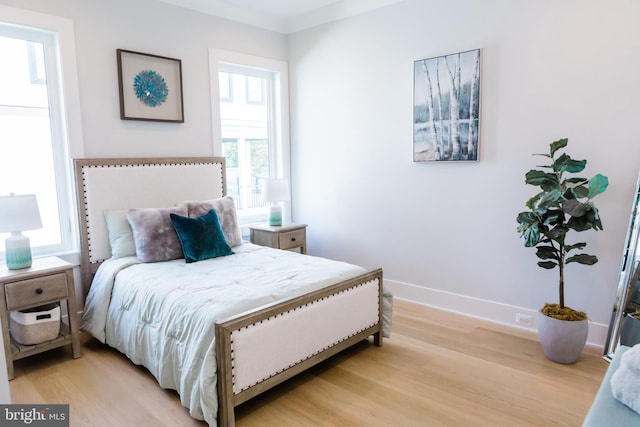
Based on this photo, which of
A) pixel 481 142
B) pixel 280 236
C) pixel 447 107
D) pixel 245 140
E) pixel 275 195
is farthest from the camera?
pixel 245 140

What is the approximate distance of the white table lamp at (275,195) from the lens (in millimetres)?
4254

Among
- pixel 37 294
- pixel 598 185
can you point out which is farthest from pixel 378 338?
pixel 37 294

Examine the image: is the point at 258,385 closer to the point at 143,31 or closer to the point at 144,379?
the point at 144,379

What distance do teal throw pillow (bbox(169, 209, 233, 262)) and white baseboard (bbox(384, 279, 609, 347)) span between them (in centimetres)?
174

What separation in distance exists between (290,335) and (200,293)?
574mm

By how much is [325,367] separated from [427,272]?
1.53 meters

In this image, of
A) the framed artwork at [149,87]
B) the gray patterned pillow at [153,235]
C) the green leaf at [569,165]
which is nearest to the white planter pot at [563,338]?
the green leaf at [569,165]

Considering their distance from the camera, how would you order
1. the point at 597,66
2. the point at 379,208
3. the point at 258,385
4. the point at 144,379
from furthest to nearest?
the point at 379,208 → the point at 597,66 → the point at 144,379 → the point at 258,385

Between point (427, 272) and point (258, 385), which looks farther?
point (427, 272)

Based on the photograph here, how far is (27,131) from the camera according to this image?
3.15m

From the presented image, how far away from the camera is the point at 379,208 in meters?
4.16

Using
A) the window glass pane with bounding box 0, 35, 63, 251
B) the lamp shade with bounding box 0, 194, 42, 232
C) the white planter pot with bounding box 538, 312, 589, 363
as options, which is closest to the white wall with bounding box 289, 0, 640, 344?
the white planter pot with bounding box 538, 312, 589, 363

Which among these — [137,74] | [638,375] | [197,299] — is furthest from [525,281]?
[137,74]

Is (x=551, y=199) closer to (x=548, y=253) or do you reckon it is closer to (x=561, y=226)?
(x=561, y=226)
